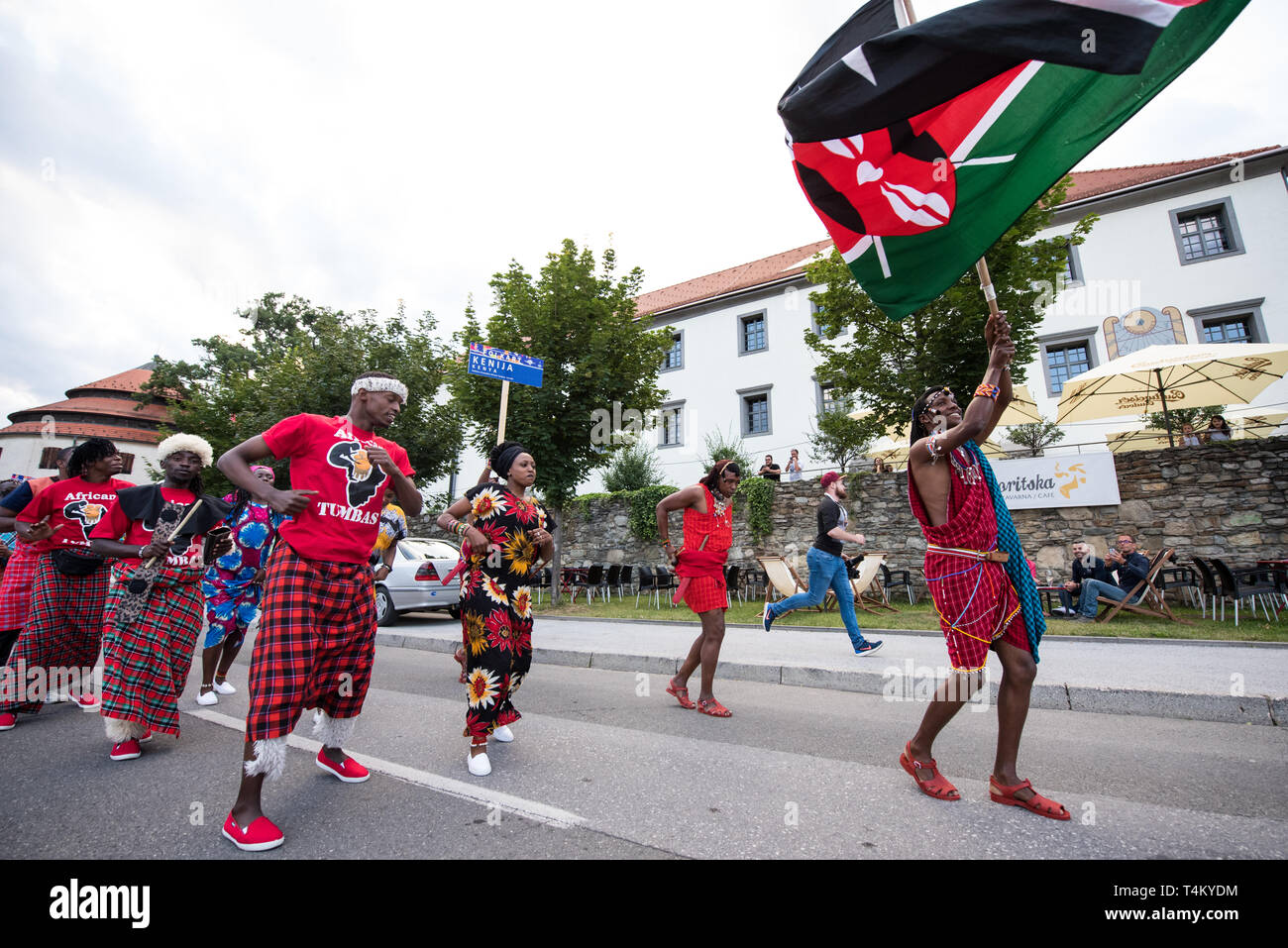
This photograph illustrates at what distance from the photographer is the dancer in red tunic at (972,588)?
9.36 feet

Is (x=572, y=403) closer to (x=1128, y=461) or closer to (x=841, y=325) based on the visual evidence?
(x=841, y=325)

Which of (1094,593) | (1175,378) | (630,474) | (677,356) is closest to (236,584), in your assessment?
(1094,593)

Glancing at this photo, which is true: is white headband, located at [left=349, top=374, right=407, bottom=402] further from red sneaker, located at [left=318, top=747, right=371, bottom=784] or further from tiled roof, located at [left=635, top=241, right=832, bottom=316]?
tiled roof, located at [left=635, top=241, right=832, bottom=316]

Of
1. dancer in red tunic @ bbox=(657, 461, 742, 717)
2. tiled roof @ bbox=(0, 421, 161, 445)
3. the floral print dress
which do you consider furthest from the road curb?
tiled roof @ bbox=(0, 421, 161, 445)

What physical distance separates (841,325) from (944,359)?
2.61 meters

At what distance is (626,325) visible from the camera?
14.7 m

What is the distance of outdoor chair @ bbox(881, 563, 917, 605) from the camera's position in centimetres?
1267

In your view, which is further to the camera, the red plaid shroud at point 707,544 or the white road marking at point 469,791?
the red plaid shroud at point 707,544

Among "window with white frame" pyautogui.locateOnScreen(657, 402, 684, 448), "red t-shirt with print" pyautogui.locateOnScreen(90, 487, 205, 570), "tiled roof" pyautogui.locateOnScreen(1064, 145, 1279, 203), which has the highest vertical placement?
"tiled roof" pyautogui.locateOnScreen(1064, 145, 1279, 203)

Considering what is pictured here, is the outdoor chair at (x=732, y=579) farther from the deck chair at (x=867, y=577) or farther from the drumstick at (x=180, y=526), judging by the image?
the drumstick at (x=180, y=526)

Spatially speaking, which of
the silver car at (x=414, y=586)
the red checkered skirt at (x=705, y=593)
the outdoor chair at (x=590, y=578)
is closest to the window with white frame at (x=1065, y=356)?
the outdoor chair at (x=590, y=578)

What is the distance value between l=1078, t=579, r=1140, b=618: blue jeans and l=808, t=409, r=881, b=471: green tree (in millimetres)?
6040

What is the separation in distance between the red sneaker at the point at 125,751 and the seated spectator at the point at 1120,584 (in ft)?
37.9
